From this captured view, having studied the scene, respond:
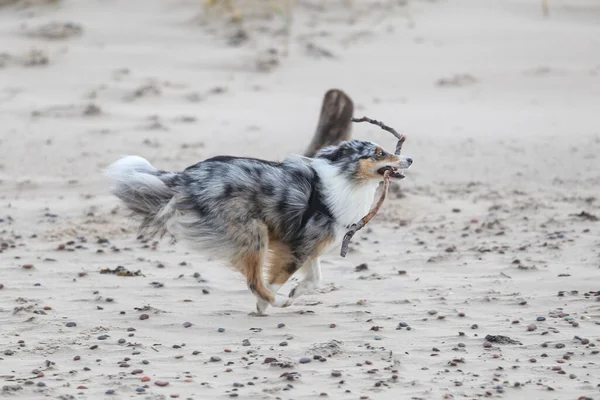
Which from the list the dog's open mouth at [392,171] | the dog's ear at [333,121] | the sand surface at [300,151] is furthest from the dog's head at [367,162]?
the dog's ear at [333,121]

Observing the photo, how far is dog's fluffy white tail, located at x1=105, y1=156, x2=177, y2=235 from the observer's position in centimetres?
657

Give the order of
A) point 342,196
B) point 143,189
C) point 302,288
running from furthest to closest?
point 302,288 < point 342,196 < point 143,189

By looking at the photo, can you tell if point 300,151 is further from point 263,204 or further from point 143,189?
point 143,189

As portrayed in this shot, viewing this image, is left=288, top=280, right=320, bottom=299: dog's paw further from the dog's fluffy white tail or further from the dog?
the dog's fluffy white tail

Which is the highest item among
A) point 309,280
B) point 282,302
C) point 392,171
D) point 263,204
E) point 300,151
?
point 392,171

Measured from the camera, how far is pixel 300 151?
11.2 m

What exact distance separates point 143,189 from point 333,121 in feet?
12.5

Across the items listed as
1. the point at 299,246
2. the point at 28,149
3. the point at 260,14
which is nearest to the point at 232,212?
the point at 299,246

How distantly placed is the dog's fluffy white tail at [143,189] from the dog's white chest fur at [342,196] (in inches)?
41.3

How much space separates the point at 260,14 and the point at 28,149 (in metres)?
5.24

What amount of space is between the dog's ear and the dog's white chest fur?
122 inches

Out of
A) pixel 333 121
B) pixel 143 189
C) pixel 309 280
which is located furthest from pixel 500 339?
pixel 333 121

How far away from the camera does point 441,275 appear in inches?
304

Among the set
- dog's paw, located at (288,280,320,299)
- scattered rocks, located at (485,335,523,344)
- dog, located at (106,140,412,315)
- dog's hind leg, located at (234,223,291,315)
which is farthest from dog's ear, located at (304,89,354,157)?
scattered rocks, located at (485,335,523,344)
